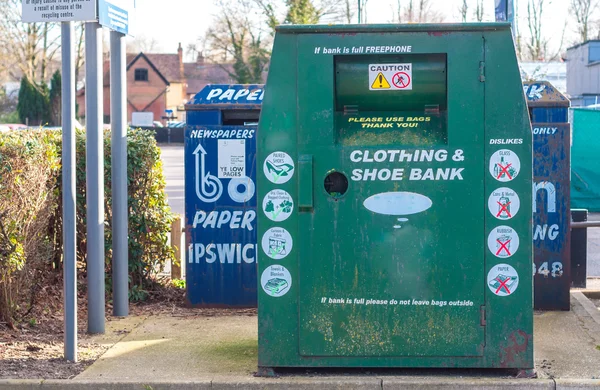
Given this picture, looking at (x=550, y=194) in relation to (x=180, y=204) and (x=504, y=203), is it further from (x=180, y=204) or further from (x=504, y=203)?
(x=180, y=204)

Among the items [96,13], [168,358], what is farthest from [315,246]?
[96,13]

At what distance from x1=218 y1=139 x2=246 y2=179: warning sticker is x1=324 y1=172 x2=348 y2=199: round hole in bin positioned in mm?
2050

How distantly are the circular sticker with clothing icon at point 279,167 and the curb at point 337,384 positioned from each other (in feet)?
4.01

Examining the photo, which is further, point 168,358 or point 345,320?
point 168,358

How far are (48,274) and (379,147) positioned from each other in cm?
366

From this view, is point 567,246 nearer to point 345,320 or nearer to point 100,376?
point 345,320

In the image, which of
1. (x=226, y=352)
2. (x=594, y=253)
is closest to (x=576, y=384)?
(x=226, y=352)

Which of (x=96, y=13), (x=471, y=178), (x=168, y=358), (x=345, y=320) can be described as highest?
(x=96, y=13)

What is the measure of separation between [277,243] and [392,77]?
1.22 m

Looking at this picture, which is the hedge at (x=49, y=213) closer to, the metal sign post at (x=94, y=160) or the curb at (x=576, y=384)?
the metal sign post at (x=94, y=160)

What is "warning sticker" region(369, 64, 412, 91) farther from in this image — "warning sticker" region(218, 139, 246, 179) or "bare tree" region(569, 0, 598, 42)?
"bare tree" region(569, 0, 598, 42)

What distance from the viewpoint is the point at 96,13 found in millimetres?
5703

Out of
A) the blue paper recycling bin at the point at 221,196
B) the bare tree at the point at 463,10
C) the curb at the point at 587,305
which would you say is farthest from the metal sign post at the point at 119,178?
the bare tree at the point at 463,10

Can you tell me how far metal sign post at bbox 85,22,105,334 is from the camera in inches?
233
